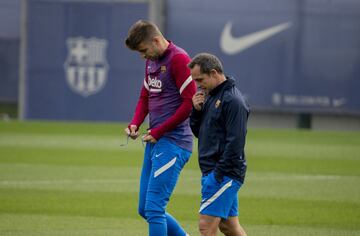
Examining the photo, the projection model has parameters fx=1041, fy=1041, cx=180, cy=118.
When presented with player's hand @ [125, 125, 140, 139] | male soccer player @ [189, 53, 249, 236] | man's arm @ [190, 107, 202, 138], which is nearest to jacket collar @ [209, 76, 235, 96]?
male soccer player @ [189, 53, 249, 236]

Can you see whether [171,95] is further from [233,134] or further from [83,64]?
[83,64]

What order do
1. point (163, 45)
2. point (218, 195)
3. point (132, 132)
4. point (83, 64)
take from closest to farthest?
point (218, 195) → point (163, 45) → point (132, 132) → point (83, 64)

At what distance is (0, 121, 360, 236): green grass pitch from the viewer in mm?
11930

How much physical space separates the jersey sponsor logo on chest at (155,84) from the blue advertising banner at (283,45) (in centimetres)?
2008

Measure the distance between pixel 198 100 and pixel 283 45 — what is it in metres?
21.2

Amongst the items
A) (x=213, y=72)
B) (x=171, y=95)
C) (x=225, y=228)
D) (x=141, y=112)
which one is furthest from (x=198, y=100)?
(x=141, y=112)

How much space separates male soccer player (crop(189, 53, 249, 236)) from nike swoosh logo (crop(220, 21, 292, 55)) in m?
21.3

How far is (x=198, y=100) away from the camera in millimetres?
8586

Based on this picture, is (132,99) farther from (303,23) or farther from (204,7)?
(303,23)

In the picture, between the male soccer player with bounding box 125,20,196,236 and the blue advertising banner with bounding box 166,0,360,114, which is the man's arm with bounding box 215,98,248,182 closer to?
the male soccer player with bounding box 125,20,196,236

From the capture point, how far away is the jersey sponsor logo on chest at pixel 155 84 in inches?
365

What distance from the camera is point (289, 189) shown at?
15.5 meters

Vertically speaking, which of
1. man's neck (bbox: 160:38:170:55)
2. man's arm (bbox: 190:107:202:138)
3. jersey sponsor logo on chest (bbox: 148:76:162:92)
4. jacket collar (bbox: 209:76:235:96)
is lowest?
man's arm (bbox: 190:107:202:138)

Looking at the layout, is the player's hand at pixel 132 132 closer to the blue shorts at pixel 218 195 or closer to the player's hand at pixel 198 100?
the player's hand at pixel 198 100
